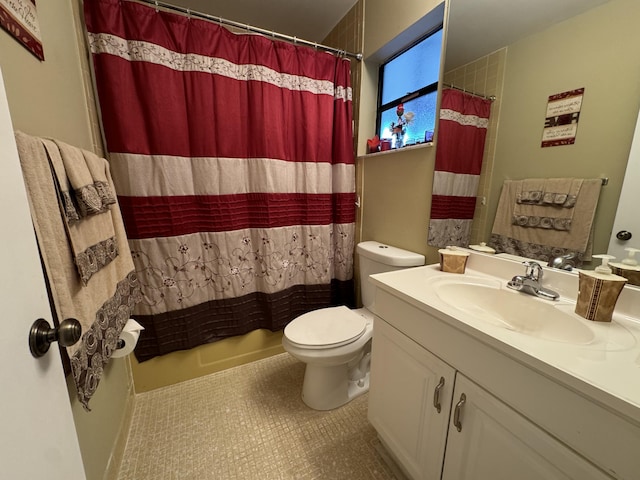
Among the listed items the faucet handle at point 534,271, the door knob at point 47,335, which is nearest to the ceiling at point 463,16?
the faucet handle at point 534,271

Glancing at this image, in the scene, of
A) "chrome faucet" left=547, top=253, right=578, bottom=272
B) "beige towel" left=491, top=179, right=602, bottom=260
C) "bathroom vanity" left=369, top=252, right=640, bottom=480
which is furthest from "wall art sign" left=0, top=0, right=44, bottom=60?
"chrome faucet" left=547, top=253, right=578, bottom=272

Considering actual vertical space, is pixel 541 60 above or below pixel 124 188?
above

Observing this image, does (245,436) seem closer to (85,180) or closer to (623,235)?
(85,180)

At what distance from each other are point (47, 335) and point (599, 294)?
1.34 meters

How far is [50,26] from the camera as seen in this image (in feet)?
2.97

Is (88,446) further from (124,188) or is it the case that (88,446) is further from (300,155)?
(300,155)

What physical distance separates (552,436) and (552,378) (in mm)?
136

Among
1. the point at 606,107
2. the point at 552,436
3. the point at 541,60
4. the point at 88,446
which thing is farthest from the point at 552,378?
the point at 88,446

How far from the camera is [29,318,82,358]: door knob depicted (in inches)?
18.1

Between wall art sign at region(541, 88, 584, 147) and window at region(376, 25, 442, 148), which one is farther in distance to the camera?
window at region(376, 25, 442, 148)

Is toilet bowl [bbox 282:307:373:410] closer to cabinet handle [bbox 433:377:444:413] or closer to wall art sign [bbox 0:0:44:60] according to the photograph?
cabinet handle [bbox 433:377:444:413]

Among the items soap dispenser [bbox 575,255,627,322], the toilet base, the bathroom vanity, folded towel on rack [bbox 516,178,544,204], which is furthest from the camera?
the toilet base

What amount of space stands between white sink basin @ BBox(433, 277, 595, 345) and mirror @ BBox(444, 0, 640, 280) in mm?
267

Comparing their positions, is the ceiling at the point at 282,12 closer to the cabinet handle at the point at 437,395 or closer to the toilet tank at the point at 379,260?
the toilet tank at the point at 379,260
